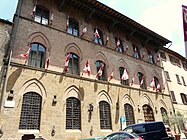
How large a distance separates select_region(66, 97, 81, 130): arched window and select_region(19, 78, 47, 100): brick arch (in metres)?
2.05

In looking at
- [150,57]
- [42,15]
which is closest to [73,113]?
[42,15]

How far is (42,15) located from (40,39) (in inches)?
107

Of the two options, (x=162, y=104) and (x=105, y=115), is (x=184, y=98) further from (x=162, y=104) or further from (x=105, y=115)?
(x=105, y=115)

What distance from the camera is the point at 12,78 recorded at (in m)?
10.3

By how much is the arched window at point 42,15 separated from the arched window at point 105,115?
345 inches

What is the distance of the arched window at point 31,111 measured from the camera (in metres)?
10.00

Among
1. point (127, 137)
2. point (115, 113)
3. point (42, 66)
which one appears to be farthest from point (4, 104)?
point (115, 113)

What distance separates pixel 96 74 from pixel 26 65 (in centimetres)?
626

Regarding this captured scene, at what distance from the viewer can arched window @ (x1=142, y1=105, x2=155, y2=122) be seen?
17272 mm

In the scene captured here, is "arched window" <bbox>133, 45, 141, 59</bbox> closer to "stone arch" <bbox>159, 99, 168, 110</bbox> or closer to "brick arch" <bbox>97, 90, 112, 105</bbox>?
"stone arch" <bbox>159, 99, 168, 110</bbox>

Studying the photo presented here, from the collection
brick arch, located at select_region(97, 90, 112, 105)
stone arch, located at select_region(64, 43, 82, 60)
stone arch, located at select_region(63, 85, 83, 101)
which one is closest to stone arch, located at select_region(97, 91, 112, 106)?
brick arch, located at select_region(97, 90, 112, 105)

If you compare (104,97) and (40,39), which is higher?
(40,39)

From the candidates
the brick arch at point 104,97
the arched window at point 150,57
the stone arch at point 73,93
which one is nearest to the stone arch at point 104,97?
the brick arch at point 104,97

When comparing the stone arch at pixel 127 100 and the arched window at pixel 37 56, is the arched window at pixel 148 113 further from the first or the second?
the arched window at pixel 37 56
